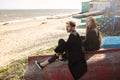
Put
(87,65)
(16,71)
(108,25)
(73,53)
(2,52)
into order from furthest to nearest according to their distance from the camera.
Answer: (108,25) < (2,52) < (16,71) < (87,65) < (73,53)

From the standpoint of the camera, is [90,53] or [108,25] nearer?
[90,53]

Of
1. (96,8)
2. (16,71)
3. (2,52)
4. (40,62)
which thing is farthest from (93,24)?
(96,8)

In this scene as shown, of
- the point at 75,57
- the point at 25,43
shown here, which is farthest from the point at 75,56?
the point at 25,43

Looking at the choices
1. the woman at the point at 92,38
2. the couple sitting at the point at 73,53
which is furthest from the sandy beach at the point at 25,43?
the couple sitting at the point at 73,53

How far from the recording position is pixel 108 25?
17.2 m

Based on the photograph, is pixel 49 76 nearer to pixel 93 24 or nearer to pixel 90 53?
pixel 90 53

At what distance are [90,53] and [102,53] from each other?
33 centimetres

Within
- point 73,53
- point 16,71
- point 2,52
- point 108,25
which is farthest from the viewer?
A: point 108,25

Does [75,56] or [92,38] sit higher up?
[92,38]

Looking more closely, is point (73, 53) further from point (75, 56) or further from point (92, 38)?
point (92, 38)

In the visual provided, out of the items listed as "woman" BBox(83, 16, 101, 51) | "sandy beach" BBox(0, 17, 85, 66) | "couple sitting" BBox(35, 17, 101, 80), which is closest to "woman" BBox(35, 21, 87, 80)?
"couple sitting" BBox(35, 17, 101, 80)

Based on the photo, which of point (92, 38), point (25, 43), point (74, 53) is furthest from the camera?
point (25, 43)

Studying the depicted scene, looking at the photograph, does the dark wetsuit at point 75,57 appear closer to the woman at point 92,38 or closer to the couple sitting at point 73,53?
the couple sitting at point 73,53

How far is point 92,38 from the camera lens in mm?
7645
